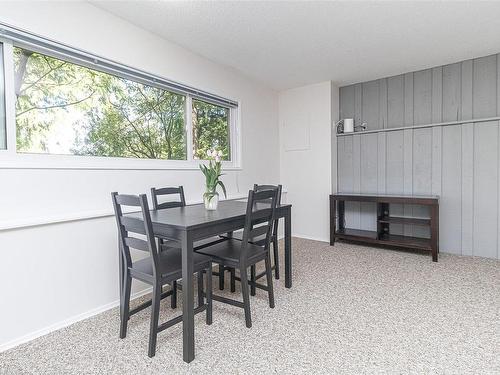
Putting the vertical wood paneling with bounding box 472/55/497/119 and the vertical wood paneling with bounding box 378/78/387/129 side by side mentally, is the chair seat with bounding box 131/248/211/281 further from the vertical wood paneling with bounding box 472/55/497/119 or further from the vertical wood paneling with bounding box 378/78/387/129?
the vertical wood paneling with bounding box 472/55/497/119

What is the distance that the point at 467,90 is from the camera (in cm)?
357

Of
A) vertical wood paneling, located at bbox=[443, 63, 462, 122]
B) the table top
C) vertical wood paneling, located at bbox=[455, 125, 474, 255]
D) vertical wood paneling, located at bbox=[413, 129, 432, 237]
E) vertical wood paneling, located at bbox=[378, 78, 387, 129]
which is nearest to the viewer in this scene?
the table top

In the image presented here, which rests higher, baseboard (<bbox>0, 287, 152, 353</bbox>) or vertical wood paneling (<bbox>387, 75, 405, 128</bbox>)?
vertical wood paneling (<bbox>387, 75, 405, 128</bbox>)

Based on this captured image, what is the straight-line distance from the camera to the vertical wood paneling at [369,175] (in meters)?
4.18

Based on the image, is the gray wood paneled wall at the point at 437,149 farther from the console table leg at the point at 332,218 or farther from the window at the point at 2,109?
the window at the point at 2,109

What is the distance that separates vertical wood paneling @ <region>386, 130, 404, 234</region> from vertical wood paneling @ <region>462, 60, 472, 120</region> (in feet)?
2.42

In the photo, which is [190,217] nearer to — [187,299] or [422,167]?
[187,299]

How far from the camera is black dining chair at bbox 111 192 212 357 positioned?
1676 mm

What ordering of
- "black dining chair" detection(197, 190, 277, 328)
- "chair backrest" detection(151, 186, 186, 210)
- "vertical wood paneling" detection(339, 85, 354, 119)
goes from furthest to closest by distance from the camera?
"vertical wood paneling" detection(339, 85, 354, 119) < "chair backrest" detection(151, 186, 186, 210) < "black dining chair" detection(197, 190, 277, 328)

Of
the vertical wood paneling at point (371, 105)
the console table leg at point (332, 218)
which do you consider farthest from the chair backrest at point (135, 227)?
the vertical wood paneling at point (371, 105)

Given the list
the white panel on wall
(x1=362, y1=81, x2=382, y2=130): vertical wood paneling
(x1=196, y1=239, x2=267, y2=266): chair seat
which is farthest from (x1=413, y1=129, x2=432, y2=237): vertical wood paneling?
(x1=196, y1=239, x2=267, y2=266): chair seat

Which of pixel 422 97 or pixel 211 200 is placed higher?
pixel 422 97

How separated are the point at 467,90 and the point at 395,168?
1231mm

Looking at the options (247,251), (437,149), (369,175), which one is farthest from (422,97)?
(247,251)
